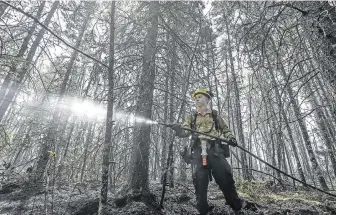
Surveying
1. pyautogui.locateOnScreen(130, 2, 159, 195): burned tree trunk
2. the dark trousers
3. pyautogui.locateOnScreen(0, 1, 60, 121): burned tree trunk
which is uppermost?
pyautogui.locateOnScreen(0, 1, 60, 121): burned tree trunk

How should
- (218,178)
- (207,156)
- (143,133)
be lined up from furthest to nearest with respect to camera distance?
(143,133), (207,156), (218,178)

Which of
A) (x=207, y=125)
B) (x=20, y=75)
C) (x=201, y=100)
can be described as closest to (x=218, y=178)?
(x=207, y=125)

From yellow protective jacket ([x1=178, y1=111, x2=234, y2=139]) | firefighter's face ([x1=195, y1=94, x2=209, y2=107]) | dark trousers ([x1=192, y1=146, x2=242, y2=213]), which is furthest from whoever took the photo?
firefighter's face ([x1=195, y1=94, x2=209, y2=107])

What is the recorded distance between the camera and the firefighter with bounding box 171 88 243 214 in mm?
4098

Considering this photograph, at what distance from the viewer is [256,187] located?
7.14m

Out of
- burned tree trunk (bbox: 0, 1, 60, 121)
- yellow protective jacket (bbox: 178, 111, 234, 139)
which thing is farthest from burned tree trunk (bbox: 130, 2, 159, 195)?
burned tree trunk (bbox: 0, 1, 60, 121)

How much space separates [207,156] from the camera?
4273mm

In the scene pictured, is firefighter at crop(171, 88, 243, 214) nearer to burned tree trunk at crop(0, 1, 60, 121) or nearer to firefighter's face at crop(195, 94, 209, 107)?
firefighter's face at crop(195, 94, 209, 107)

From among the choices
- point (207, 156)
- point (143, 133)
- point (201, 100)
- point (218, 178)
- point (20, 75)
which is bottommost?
point (218, 178)

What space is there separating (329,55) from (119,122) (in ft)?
12.5

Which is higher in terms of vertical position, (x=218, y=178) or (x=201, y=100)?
(x=201, y=100)

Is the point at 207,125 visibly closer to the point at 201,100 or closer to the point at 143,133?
the point at 201,100

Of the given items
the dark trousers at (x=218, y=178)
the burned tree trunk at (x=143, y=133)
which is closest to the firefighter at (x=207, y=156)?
the dark trousers at (x=218, y=178)

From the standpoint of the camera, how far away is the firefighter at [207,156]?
410 cm
